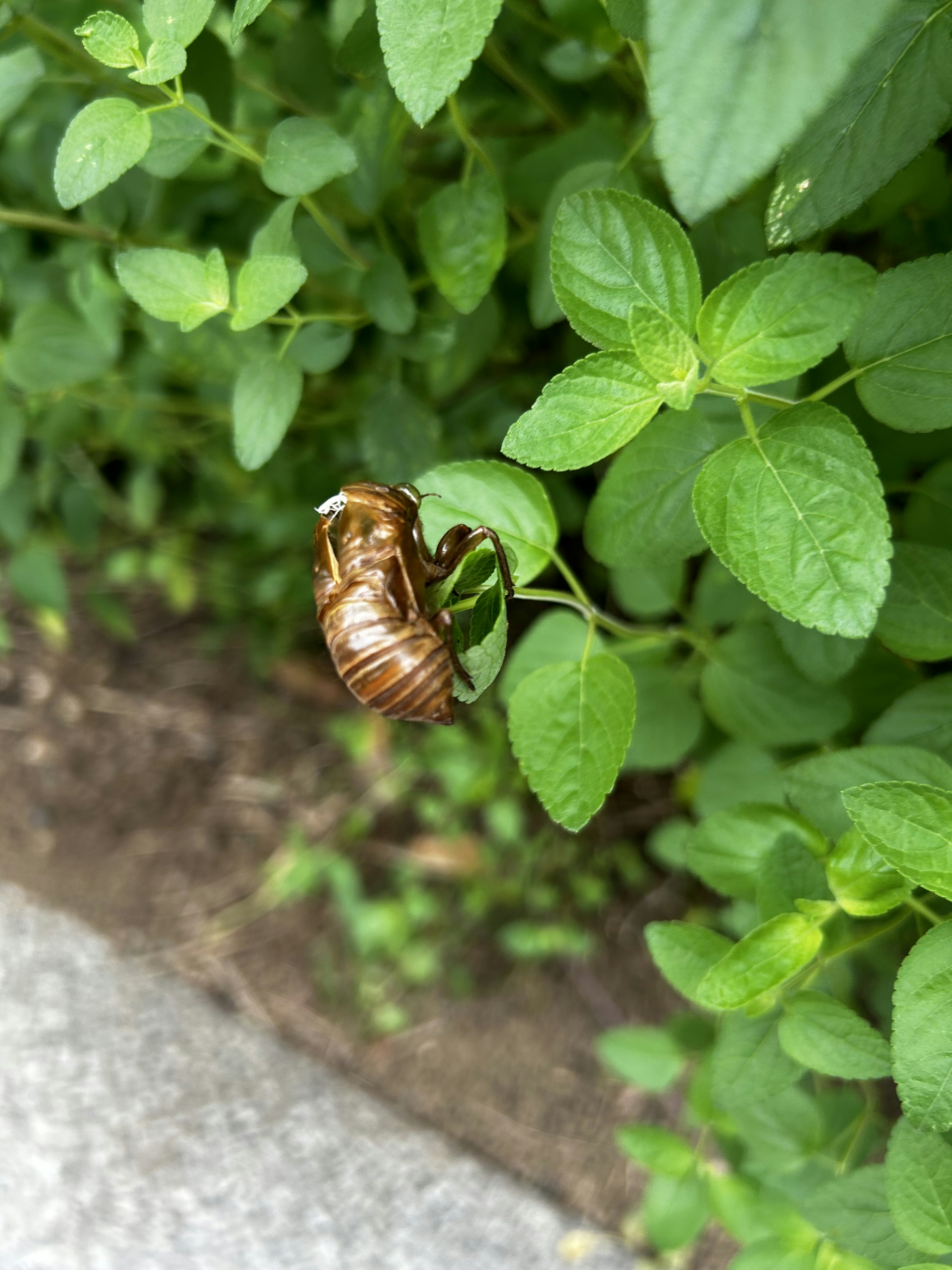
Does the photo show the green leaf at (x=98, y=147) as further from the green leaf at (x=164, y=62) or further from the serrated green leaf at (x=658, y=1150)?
the serrated green leaf at (x=658, y=1150)

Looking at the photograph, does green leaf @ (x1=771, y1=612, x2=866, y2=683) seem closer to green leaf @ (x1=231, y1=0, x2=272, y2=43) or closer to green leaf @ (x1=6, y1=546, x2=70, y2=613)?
green leaf @ (x1=231, y1=0, x2=272, y2=43)

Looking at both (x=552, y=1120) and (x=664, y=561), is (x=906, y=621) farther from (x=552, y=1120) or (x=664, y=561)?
(x=552, y=1120)

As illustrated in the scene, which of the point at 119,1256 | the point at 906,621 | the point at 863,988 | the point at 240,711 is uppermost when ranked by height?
the point at 906,621

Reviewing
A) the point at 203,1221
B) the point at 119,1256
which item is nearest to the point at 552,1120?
the point at 203,1221

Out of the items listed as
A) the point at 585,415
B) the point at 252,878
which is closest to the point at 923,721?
the point at 585,415

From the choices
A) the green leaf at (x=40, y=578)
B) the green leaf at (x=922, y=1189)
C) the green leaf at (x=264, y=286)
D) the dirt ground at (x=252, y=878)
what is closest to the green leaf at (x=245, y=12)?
the green leaf at (x=264, y=286)

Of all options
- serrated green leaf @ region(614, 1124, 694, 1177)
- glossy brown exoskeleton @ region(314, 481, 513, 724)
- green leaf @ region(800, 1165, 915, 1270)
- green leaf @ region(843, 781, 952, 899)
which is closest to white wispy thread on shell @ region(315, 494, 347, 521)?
glossy brown exoskeleton @ region(314, 481, 513, 724)
